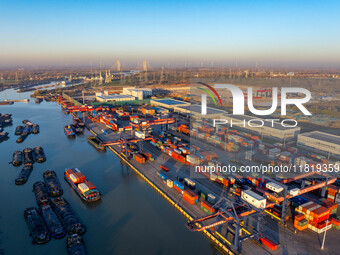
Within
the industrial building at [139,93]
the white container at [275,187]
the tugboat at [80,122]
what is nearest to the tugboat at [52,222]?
the white container at [275,187]

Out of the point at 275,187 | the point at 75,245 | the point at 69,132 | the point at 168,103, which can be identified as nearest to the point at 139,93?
the point at 168,103

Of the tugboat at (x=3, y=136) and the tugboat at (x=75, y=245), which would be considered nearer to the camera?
the tugboat at (x=75, y=245)

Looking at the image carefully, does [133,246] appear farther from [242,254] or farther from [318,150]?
[318,150]

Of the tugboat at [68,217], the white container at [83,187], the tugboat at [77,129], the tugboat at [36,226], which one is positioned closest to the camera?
the tugboat at [36,226]

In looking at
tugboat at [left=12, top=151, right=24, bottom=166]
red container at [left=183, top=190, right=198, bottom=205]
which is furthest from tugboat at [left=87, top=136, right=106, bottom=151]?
red container at [left=183, top=190, right=198, bottom=205]

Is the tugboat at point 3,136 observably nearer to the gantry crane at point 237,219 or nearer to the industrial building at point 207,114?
the industrial building at point 207,114

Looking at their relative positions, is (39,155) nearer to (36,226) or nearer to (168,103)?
(36,226)

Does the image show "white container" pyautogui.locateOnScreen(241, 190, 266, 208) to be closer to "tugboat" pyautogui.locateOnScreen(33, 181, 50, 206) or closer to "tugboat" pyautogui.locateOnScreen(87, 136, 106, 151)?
"tugboat" pyautogui.locateOnScreen(33, 181, 50, 206)

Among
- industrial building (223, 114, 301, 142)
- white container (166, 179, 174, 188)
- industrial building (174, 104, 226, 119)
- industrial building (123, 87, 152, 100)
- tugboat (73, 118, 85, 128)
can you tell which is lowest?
white container (166, 179, 174, 188)
